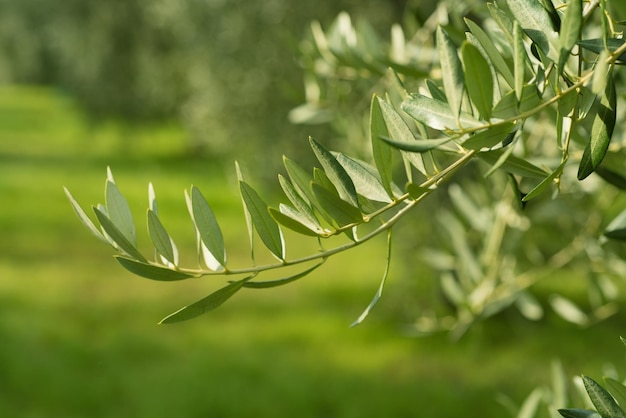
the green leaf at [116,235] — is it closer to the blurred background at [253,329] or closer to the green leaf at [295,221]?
the green leaf at [295,221]

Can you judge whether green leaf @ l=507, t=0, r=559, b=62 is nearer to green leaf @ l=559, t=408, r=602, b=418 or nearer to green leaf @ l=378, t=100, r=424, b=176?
green leaf @ l=378, t=100, r=424, b=176

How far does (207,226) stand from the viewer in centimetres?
52

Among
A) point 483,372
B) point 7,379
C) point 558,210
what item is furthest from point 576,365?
point 558,210

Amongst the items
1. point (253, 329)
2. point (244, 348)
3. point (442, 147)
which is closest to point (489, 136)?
point (442, 147)

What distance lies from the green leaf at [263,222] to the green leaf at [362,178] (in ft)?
0.19

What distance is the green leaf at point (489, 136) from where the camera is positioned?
45cm

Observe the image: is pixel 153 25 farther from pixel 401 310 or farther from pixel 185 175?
pixel 401 310

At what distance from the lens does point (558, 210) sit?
1337mm

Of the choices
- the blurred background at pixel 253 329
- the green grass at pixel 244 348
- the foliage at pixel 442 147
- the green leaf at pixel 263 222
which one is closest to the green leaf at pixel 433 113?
the foliage at pixel 442 147

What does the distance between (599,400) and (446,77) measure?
8.3 inches

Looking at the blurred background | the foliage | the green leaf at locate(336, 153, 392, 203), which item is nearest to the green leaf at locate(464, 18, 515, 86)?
the foliage

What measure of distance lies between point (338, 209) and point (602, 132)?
154mm

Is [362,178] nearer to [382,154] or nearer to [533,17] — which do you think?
[382,154]

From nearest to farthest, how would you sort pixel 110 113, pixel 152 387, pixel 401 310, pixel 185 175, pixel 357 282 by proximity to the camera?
pixel 152 387 < pixel 401 310 < pixel 357 282 < pixel 110 113 < pixel 185 175
